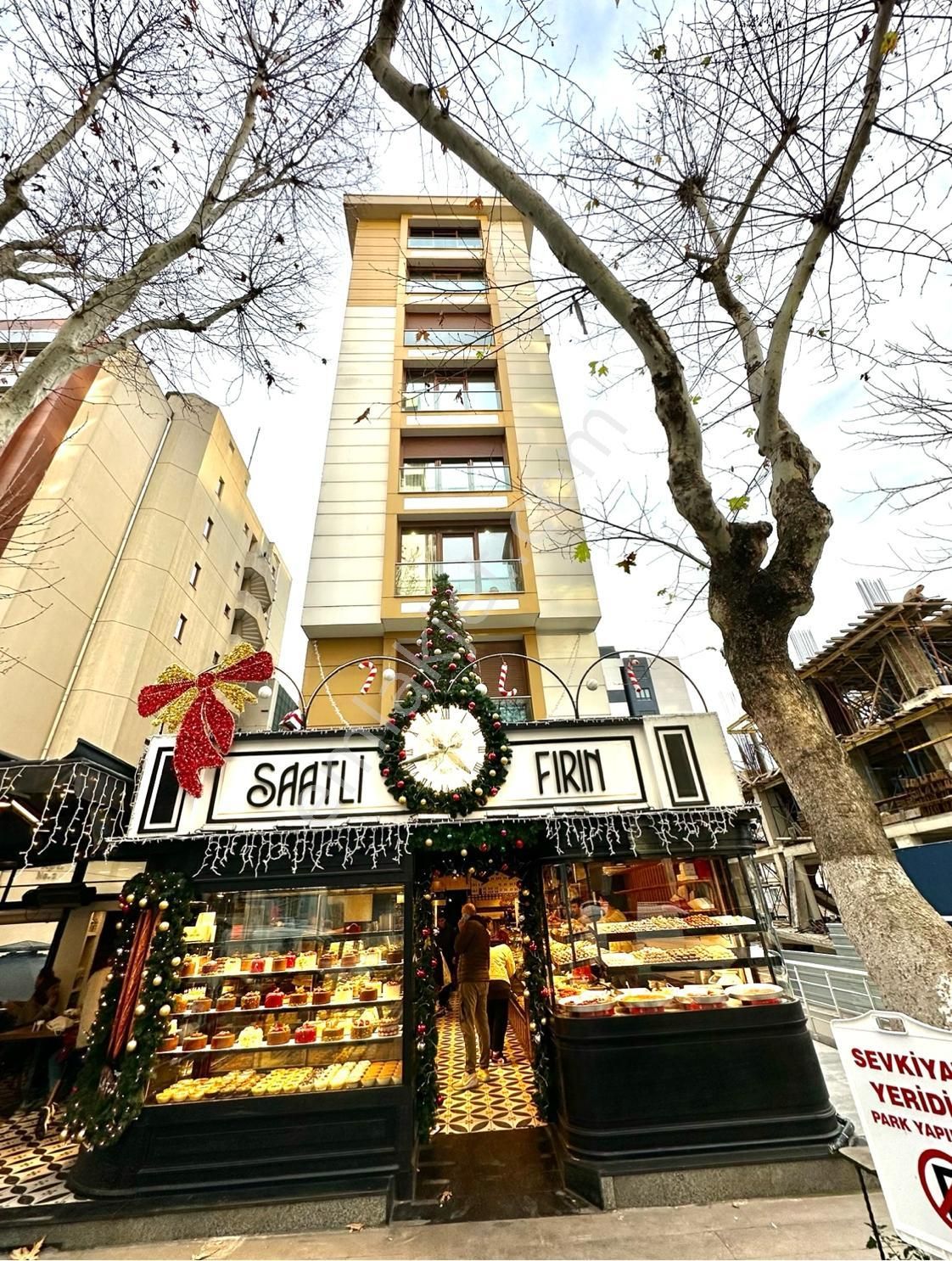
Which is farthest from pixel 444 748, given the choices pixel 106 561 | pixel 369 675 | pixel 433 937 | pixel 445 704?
pixel 106 561

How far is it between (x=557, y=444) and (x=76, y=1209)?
14.1 meters

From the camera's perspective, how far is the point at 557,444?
13062 millimetres

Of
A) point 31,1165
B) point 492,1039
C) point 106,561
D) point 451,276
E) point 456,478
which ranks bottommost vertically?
point 31,1165

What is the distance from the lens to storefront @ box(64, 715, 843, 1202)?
458 cm

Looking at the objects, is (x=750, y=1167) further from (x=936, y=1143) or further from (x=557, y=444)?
(x=557, y=444)

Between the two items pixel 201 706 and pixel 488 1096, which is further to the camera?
pixel 488 1096

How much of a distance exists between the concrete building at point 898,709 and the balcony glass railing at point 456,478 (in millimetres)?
11105

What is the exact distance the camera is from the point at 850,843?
8.43 feet

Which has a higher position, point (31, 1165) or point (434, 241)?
point (434, 241)

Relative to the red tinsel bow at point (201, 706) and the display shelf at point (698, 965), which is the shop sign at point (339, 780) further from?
the display shelf at point (698, 965)

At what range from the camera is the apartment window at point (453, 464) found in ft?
40.9

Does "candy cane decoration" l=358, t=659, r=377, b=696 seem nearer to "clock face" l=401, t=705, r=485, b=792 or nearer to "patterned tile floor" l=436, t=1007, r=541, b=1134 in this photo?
"clock face" l=401, t=705, r=485, b=792

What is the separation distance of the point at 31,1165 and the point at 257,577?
1959cm

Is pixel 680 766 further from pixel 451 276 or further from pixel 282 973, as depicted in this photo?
pixel 451 276
